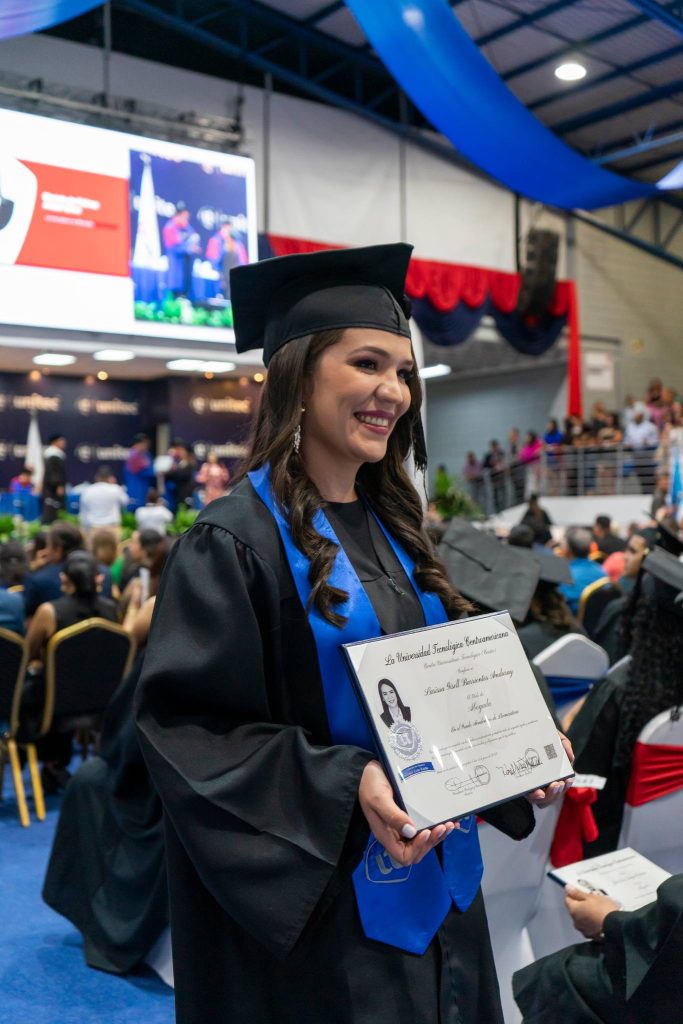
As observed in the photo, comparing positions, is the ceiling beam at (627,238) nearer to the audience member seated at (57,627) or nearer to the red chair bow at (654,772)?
the audience member seated at (57,627)

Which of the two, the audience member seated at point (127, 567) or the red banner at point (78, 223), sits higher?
the red banner at point (78, 223)

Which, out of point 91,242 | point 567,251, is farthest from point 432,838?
point 567,251

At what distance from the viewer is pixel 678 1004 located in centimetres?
157

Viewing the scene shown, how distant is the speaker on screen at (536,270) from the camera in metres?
16.7

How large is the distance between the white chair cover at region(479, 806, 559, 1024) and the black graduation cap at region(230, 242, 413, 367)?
50.0 inches

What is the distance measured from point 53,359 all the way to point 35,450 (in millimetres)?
1697

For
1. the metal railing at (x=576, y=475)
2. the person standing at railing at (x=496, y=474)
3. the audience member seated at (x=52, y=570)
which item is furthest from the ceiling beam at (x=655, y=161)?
the audience member seated at (x=52, y=570)

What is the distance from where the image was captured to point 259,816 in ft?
4.11

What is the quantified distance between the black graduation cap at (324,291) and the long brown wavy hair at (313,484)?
1.2 inches

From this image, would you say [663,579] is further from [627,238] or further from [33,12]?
[627,238]

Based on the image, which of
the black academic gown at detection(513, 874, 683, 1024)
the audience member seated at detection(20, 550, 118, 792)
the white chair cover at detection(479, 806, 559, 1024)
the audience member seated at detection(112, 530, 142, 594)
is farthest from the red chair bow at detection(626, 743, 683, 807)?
the audience member seated at detection(112, 530, 142, 594)

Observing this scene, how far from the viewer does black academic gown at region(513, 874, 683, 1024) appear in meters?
1.56
